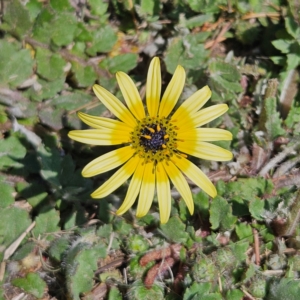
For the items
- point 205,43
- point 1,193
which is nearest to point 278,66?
point 205,43

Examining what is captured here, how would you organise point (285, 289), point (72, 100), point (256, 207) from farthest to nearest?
1. point (72, 100)
2. point (256, 207)
3. point (285, 289)

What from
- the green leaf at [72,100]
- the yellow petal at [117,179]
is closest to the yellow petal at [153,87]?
the yellow petal at [117,179]

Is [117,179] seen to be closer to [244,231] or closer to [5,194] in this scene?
[5,194]

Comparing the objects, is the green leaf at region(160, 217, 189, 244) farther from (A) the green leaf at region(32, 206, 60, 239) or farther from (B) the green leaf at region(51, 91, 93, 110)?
(B) the green leaf at region(51, 91, 93, 110)

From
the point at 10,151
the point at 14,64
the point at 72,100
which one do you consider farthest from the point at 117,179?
the point at 14,64

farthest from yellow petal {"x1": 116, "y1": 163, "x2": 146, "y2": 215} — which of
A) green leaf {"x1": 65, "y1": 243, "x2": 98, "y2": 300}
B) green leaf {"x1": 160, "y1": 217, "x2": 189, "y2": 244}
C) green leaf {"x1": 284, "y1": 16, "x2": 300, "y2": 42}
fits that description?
green leaf {"x1": 284, "y1": 16, "x2": 300, "y2": 42}

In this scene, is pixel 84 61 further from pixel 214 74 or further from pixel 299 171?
pixel 299 171
